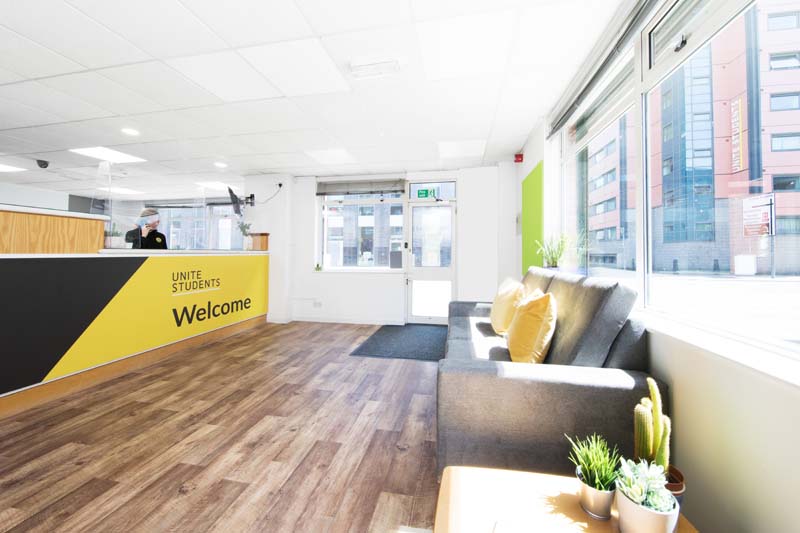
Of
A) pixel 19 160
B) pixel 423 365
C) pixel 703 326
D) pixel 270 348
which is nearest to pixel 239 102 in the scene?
pixel 270 348

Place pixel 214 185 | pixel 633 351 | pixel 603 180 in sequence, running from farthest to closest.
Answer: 1. pixel 214 185
2. pixel 603 180
3. pixel 633 351

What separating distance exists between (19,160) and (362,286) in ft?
18.8

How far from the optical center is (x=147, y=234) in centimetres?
480

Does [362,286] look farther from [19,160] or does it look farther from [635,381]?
[19,160]

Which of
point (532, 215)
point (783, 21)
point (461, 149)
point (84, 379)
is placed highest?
point (461, 149)

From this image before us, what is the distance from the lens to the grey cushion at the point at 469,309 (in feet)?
12.4

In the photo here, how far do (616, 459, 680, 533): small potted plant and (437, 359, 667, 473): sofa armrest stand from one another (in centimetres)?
55

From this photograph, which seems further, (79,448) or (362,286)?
(362,286)

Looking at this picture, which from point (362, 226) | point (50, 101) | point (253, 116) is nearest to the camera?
point (50, 101)

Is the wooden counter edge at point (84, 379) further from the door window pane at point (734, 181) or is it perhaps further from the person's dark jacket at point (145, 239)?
the door window pane at point (734, 181)

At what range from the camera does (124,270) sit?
333cm

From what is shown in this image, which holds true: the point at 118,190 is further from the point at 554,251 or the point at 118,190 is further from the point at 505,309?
the point at 554,251

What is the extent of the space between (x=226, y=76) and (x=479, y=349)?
9.93 feet

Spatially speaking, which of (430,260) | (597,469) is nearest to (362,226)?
(430,260)
